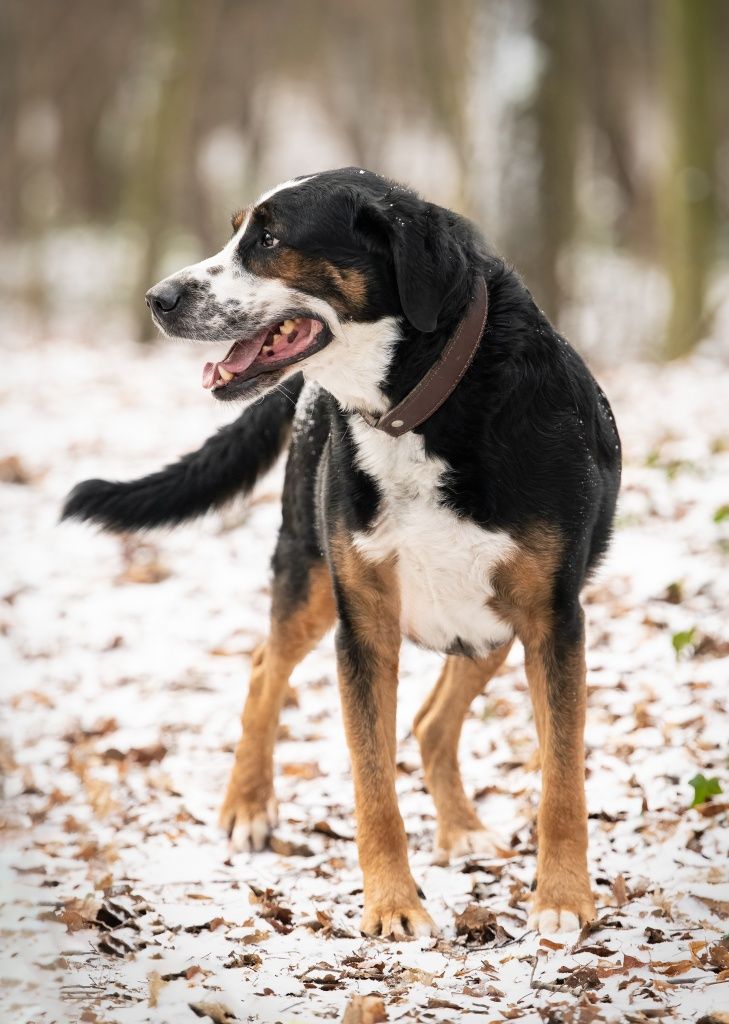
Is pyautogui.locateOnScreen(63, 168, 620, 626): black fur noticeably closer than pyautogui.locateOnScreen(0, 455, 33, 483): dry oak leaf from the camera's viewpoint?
Yes

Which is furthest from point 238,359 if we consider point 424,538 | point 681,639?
point 681,639

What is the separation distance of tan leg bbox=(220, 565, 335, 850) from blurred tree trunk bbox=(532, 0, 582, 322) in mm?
6689

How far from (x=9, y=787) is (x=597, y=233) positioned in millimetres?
19349

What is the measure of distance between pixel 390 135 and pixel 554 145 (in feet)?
80.1

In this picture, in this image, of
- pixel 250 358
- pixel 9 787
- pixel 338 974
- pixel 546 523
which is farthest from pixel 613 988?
pixel 9 787

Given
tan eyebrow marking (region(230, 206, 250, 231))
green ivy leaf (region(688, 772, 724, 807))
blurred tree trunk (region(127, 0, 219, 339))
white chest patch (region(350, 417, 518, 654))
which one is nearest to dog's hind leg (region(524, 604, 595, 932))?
white chest patch (region(350, 417, 518, 654))

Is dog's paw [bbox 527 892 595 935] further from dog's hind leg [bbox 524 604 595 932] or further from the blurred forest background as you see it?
the blurred forest background

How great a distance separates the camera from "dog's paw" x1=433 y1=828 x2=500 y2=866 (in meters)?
4.44

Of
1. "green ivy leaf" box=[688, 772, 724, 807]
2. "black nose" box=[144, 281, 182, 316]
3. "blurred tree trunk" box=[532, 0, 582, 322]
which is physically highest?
"blurred tree trunk" box=[532, 0, 582, 322]

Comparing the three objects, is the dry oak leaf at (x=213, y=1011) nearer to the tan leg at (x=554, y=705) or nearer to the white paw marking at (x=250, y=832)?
the tan leg at (x=554, y=705)

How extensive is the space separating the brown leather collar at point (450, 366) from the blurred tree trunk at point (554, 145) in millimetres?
7285

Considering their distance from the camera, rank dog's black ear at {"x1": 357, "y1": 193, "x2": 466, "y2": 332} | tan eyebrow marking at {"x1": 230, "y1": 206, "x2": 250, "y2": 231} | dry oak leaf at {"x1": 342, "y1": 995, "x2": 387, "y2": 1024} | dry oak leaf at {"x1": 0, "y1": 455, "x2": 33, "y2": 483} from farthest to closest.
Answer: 1. dry oak leaf at {"x1": 0, "y1": 455, "x2": 33, "y2": 483}
2. tan eyebrow marking at {"x1": 230, "y1": 206, "x2": 250, "y2": 231}
3. dog's black ear at {"x1": 357, "y1": 193, "x2": 466, "y2": 332}
4. dry oak leaf at {"x1": 342, "y1": 995, "x2": 387, "y2": 1024}

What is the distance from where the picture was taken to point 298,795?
5.18m

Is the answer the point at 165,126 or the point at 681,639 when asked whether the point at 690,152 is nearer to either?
the point at 165,126
